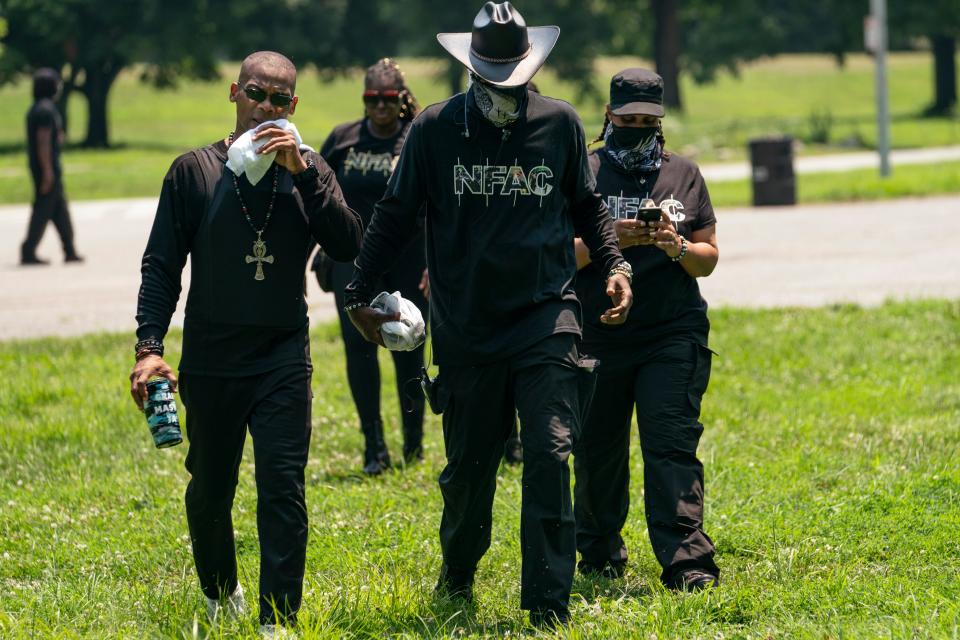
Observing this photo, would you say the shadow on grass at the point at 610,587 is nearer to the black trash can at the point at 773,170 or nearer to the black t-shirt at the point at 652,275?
the black t-shirt at the point at 652,275

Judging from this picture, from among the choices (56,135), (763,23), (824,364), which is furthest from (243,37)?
(824,364)

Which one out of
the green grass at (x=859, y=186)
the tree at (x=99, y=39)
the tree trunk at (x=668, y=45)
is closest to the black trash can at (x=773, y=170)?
the green grass at (x=859, y=186)

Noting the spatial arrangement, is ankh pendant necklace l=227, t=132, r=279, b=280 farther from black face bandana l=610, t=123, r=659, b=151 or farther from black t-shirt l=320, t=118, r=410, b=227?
black t-shirt l=320, t=118, r=410, b=227

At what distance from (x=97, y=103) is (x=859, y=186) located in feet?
98.1

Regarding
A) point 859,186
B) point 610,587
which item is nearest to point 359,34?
point 859,186

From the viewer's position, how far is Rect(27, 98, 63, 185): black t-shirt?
1725cm

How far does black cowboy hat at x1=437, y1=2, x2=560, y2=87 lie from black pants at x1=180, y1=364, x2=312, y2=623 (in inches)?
47.4

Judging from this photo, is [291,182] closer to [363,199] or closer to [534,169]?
[534,169]

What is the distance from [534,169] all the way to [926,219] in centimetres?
1559

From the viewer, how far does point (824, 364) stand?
406 inches

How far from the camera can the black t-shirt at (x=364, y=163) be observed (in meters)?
7.94

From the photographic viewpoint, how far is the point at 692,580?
5.44 m

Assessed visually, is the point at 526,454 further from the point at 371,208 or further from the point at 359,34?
the point at 359,34

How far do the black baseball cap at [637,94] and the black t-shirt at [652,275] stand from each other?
0.79 ft
